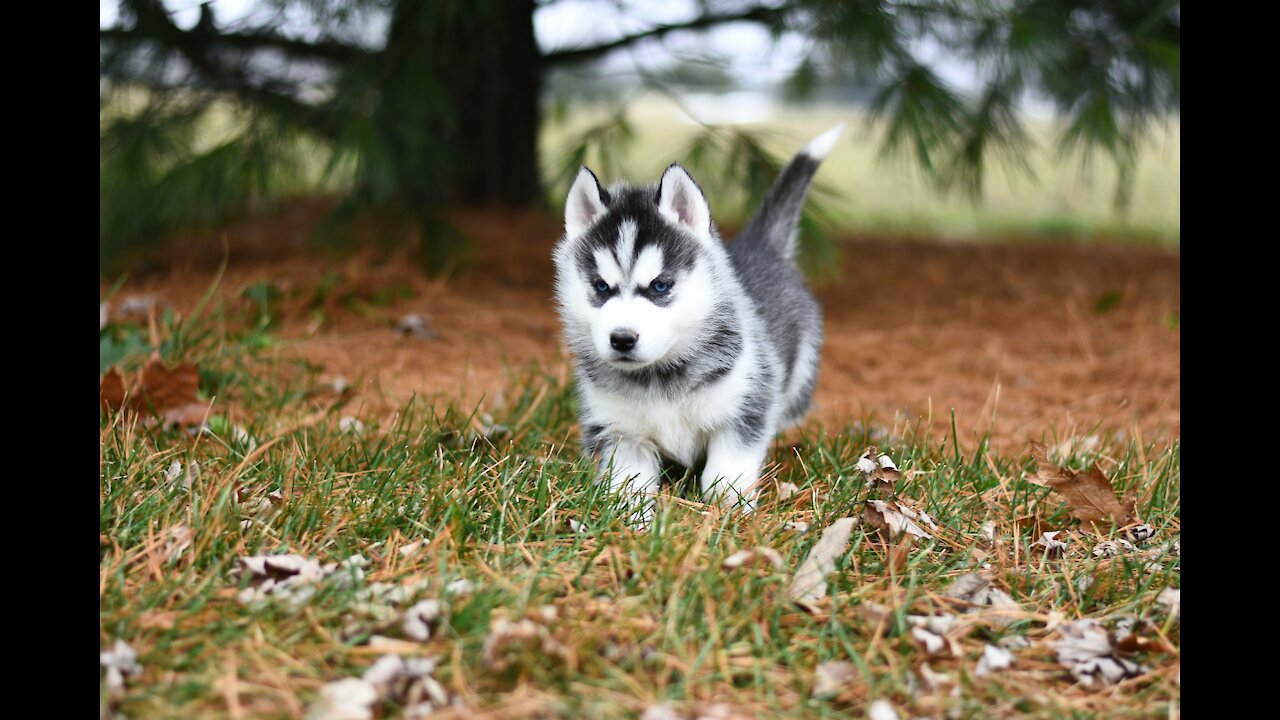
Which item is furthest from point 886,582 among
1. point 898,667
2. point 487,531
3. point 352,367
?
point 352,367

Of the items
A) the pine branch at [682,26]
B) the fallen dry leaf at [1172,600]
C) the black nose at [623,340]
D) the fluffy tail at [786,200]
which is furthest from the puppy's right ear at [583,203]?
the pine branch at [682,26]

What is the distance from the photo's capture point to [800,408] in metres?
4.27

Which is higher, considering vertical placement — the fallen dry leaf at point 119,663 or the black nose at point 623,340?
the black nose at point 623,340

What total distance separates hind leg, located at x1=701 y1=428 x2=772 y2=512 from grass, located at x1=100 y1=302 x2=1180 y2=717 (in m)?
0.10

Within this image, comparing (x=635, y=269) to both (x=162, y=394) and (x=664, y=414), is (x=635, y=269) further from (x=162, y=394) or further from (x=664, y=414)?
(x=162, y=394)

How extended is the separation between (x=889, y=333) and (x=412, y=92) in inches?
119

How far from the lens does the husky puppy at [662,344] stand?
10.5 ft

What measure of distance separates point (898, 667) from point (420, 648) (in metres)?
1.10

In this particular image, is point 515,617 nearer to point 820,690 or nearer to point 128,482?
point 820,690

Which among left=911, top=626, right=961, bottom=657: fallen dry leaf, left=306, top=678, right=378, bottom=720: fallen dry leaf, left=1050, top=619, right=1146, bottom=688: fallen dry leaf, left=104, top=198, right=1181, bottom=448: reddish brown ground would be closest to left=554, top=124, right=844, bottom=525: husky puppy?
left=104, top=198, right=1181, bottom=448: reddish brown ground

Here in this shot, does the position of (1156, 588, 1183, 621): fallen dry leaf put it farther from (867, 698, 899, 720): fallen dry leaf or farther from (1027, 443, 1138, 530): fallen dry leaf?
(867, 698, 899, 720): fallen dry leaf

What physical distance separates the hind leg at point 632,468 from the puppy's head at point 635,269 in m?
0.29

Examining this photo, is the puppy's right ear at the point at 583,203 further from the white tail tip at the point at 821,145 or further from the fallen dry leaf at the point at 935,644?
the fallen dry leaf at the point at 935,644

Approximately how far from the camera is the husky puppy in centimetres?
321
